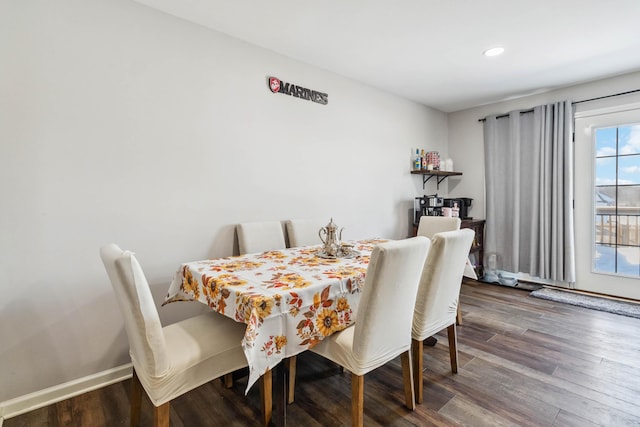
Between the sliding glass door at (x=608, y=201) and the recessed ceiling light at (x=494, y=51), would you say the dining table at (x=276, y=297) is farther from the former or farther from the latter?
the sliding glass door at (x=608, y=201)

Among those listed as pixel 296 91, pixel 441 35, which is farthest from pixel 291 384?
pixel 441 35

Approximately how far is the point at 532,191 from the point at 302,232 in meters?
2.94

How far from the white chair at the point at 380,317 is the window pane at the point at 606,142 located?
3310 mm

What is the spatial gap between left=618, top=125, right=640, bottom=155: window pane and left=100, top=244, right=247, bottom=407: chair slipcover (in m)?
4.17

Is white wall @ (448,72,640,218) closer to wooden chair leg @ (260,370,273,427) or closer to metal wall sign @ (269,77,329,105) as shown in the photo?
metal wall sign @ (269,77,329,105)

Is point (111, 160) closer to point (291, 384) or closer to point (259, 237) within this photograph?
point (259, 237)

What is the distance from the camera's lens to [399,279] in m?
1.37

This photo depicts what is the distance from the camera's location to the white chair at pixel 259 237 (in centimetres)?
236

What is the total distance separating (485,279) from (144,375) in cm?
399

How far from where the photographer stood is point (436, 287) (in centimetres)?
169

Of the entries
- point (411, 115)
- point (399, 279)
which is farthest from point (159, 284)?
point (411, 115)

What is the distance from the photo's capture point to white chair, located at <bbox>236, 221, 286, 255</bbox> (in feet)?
7.75

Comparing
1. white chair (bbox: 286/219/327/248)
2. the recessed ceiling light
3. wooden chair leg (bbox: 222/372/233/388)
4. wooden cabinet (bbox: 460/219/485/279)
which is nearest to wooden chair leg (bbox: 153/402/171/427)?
wooden chair leg (bbox: 222/372/233/388)

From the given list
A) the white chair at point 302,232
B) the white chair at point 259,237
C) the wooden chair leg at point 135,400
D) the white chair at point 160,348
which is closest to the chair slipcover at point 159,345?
the white chair at point 160,348
